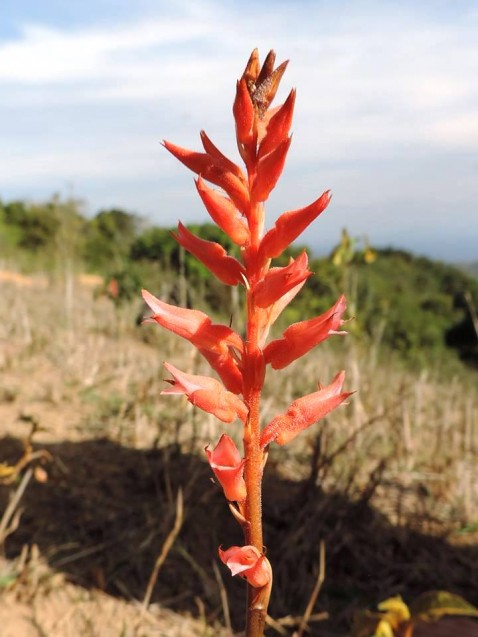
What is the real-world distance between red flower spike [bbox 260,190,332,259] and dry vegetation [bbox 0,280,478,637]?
4.09 ft

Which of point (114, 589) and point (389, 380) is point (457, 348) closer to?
point (389, 380)

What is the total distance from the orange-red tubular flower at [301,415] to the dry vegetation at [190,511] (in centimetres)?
112

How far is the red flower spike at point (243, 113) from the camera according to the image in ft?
2.41

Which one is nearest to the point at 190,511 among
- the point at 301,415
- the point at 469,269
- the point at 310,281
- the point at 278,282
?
the point at 301,415

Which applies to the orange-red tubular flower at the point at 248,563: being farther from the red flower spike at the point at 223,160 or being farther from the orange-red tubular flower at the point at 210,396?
the red flower spike at the point at 223,160

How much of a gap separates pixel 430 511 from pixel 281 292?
2.37 meters

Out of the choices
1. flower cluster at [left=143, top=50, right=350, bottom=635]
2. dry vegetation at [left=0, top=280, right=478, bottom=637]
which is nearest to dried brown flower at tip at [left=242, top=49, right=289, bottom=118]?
flower cluster at [left=143, top=50, right=350, bottom=635]

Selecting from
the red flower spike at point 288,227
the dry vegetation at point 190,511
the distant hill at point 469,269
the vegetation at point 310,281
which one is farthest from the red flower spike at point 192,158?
the distant hill at point 469,269

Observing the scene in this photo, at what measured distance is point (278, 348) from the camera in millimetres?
788

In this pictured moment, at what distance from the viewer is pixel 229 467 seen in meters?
0.73

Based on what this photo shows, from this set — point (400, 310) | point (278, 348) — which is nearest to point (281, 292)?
point (278, 348)

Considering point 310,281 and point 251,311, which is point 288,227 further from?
point 310,281

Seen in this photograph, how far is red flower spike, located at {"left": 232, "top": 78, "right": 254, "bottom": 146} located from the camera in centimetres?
74

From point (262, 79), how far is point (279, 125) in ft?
0.16
